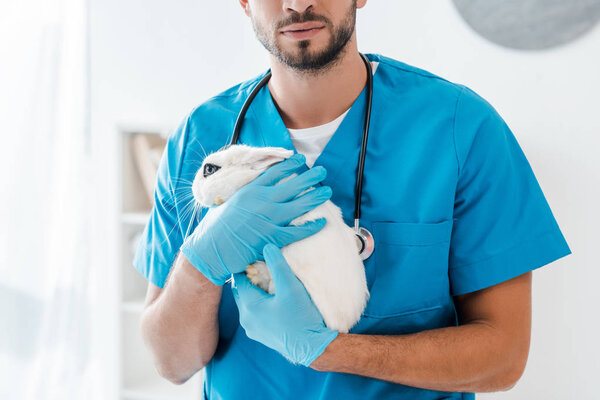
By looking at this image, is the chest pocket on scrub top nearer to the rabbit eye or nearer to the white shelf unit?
the rabbit eye

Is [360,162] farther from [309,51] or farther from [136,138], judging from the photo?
[136,138]

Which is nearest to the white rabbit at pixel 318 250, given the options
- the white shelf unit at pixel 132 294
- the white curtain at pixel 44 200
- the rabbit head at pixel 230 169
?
the rabbit head at pixel 230 169

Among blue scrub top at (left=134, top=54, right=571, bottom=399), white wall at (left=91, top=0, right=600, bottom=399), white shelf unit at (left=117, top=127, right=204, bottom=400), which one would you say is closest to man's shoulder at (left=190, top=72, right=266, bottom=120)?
blue scrub top at (left=134, top=54, right=571, bottom=399)

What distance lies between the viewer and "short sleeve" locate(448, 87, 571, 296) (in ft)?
3.18

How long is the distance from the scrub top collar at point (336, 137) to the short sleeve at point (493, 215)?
0.19 meters

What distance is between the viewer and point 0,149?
1.99 m

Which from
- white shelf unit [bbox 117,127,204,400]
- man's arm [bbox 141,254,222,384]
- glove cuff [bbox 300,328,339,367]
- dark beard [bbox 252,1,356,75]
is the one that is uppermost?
dark beard [bbox 252,1,356,75]

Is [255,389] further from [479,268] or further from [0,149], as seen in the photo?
[0,149]

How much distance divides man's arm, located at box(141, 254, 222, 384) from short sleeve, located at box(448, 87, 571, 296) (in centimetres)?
49

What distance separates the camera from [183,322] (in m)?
1.05

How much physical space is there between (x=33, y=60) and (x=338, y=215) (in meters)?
1.66

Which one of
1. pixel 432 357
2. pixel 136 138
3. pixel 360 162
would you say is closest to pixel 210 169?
pixel 360 162

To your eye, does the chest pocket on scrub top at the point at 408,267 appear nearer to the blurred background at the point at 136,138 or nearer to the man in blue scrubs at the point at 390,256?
the man in blue scrubs at the point at 390,256

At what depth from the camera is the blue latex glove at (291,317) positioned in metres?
0.88
